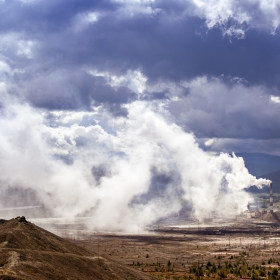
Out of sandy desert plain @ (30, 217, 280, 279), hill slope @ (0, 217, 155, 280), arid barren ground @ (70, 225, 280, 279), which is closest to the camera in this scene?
hill slope @ (0, 217, 155, 280)

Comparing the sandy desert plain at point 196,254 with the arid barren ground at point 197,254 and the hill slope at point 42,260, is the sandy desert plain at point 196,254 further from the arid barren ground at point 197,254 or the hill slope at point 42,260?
the hill slope at point 42,260

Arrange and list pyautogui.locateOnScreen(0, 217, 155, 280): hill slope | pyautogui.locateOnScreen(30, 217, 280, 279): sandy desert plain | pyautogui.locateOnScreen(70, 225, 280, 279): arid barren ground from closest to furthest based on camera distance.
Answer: pyautogui.locateOnScreen(0, 217, 155, 280): hill slope < pyautogui.locateOnScreen(30, 217, 280, 279): sandy desert plain < pyautogui.locateOnScreen(70, 225, 280, 279): arid barren ground

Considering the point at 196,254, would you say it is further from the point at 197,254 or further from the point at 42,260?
the point at 42,260

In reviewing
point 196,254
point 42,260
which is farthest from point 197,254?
point 42,260

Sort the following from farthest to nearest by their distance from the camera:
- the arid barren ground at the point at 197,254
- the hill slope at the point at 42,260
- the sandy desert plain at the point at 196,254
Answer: the arid barren ground at the point at 197,254, the sandy desert plain at the point at 196,254, the hill slope at the point at 42,260

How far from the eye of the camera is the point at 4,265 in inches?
2079

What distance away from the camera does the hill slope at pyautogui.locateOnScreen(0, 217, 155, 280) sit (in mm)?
53000

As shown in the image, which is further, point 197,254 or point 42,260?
point 197,254

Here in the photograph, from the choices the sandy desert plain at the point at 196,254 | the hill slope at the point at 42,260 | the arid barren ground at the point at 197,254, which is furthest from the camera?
the arid barren ground at the point at 197,254

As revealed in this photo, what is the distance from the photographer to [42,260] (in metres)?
60.1

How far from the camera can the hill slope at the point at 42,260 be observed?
5300 centimetres

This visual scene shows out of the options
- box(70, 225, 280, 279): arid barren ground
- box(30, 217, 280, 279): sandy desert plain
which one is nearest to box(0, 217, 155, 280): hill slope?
box(30, 217, 280, 279): sandy desert plain

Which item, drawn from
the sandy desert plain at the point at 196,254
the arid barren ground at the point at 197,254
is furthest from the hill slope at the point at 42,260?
the arid barren ground at the point at 197,254

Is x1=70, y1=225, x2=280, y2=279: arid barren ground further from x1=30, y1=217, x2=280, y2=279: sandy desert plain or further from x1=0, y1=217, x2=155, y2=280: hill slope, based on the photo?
x1=0, y1=217, x2=155, y2=280: hill slope
